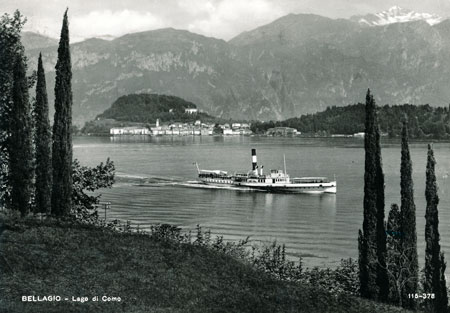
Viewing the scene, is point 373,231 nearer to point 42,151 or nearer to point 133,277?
point 133,277

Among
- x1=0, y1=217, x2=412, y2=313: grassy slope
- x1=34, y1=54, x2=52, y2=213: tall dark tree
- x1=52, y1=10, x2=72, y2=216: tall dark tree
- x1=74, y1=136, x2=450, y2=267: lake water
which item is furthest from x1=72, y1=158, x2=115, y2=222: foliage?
x1=74, y1=136, x2=450, y2=267: lake water

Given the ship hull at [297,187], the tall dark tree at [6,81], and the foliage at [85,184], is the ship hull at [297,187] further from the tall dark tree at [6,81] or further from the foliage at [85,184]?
the tall dark tree at [6,81]

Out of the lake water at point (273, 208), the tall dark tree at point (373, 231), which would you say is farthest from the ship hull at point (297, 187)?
the tall dark tree at point (373, 231)

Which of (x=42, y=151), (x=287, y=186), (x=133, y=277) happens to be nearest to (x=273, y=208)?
(x=287, y=186)

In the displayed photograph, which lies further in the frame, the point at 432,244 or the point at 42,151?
the point at 42,151

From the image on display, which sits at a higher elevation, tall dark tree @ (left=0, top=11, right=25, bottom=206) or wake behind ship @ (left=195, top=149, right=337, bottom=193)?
tall dark tree @ (left=0, top=11, right=25, bottom=206)

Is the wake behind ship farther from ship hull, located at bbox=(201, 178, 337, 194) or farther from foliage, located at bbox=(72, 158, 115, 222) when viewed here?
foliage, located at bbox=(72, 158, 115, 222)
